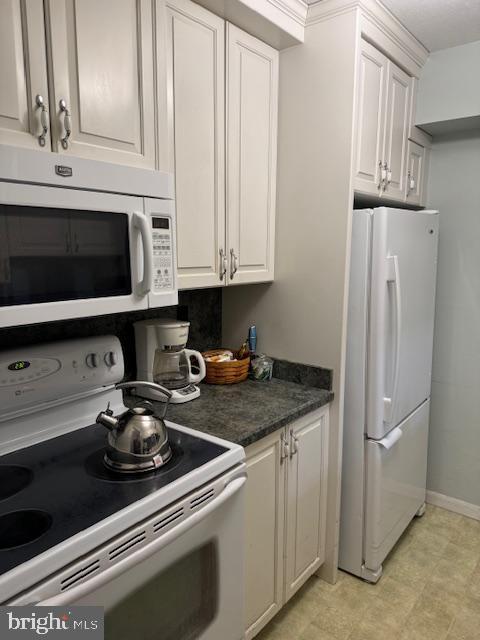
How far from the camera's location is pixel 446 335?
2561mm

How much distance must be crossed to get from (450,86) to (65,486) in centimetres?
237

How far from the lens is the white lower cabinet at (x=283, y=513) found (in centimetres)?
160

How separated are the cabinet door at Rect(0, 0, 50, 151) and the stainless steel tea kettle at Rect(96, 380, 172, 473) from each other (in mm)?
721

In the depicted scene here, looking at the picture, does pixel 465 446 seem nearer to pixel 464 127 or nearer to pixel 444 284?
pixel 444 284

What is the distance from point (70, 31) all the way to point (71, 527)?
119cm

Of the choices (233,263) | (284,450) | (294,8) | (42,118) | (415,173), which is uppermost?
(294,8)

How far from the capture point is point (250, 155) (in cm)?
181

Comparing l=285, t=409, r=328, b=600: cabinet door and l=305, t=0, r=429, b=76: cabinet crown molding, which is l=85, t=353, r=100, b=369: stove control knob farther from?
l=305, t=0, r=429, b=76: cabinet crown molding

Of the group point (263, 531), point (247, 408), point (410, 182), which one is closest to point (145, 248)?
point (247, 408)

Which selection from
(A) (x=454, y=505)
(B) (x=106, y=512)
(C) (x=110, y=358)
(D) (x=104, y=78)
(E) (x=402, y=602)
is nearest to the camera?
(B) (x=106, y=512)

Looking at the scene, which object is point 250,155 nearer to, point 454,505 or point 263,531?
point 263,531

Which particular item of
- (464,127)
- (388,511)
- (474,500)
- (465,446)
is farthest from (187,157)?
(474,500)

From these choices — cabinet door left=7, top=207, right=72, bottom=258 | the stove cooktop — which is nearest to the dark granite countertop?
the stove cooktop

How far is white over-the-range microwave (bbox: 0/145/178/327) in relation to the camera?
3.39 ft
